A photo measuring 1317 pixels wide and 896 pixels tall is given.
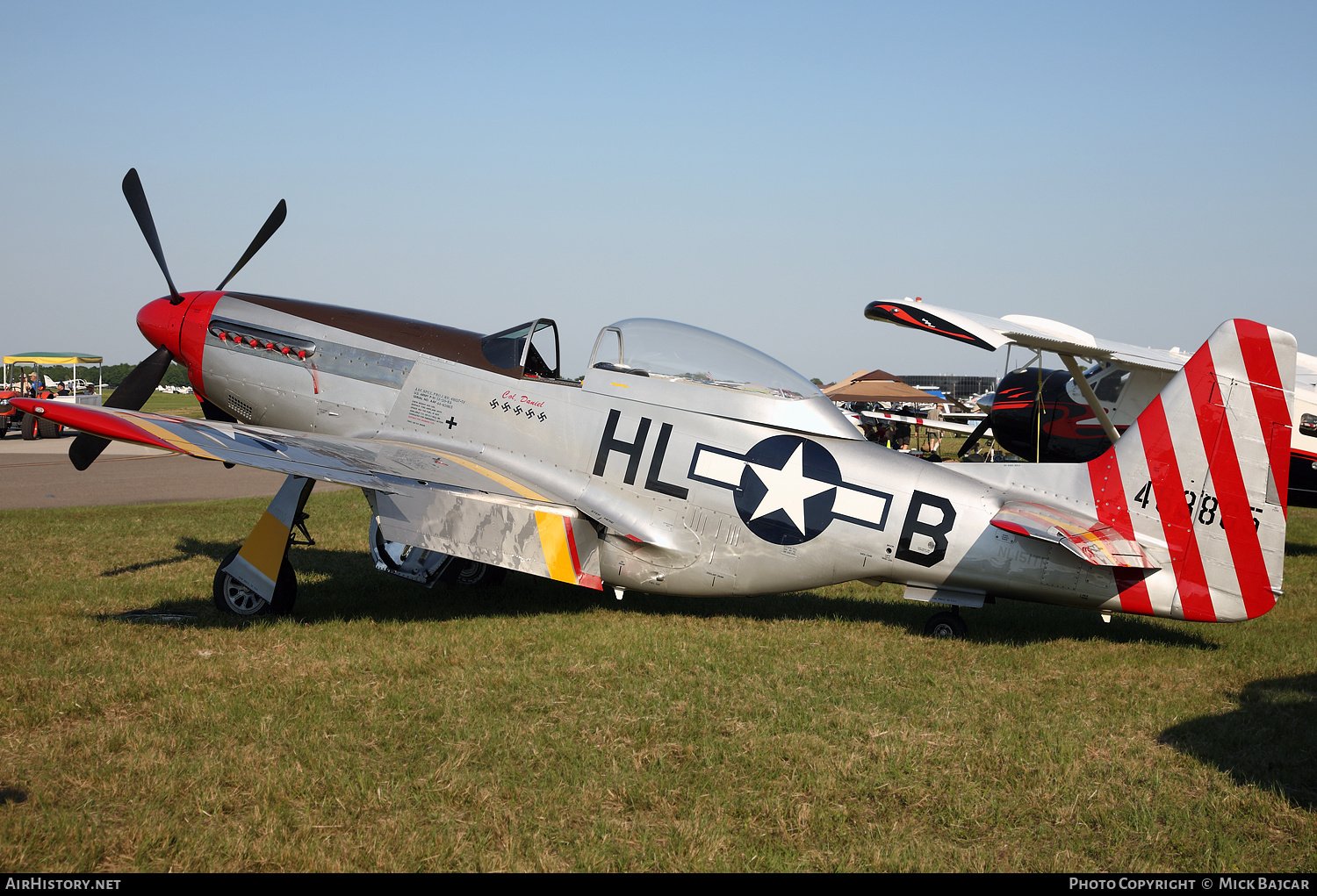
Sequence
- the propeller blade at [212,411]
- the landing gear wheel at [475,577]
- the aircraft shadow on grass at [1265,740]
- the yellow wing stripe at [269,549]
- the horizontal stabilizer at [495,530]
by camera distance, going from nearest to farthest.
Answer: the aircraft shadow on grass at [1265,740] → the horizontal stabilizer at [495,530] → the yellow wing stripe at [269,549] → the landing gear wheel at [475,577] → the propeller blade at [212,411]

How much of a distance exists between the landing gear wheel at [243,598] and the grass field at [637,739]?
0.47 feet

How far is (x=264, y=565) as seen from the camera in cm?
668

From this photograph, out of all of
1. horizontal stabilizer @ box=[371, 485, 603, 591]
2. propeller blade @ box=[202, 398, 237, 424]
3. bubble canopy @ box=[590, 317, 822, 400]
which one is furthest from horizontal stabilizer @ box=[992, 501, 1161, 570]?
propeller blade @ box=[202, 398, 237, 424]

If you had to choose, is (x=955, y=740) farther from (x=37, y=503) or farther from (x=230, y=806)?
(x=37, y=503)

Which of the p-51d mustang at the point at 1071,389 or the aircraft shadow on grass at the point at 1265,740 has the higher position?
the p-51d mustang at the point at 1071,389

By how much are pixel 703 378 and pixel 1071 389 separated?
9280 mm

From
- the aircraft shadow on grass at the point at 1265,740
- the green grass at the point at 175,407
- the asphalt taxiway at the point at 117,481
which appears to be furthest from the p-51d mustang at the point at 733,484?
the green grass at the point at 175,407

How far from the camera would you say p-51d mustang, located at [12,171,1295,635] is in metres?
5.95

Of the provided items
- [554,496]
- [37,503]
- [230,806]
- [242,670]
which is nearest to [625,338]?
[554,496]

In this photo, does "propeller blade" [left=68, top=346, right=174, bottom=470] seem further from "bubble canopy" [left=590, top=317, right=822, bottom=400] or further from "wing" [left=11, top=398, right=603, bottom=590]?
"bubble canopy" [left=590, top=317, right=822, bottom=400]

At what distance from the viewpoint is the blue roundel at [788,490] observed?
6426mm

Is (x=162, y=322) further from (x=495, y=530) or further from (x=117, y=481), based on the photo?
(x=117, y=481)

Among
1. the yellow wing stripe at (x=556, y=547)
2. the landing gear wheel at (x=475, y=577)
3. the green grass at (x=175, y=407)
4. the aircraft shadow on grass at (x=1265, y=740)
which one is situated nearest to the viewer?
the aircraft shadow on grass at (x=1265, y=740)

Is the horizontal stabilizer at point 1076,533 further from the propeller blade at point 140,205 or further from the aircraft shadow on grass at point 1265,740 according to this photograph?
the propeller blade at point 140,205
